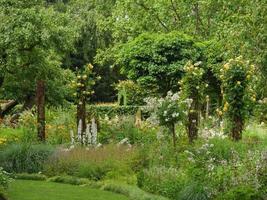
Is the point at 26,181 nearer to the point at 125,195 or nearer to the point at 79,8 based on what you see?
the point at 125,195

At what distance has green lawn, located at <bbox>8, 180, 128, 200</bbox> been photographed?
10.8 meters

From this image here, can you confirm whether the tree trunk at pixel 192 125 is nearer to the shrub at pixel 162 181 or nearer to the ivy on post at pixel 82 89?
Answer: the shrub at pixel 162 181

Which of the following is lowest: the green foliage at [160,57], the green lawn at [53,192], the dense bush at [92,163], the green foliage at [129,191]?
the green lawn at [53,192]

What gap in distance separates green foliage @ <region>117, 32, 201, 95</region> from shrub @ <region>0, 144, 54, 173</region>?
423 inches

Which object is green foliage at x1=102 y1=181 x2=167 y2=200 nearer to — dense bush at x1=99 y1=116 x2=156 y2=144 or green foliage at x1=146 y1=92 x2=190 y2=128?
green foliage at x1=146 y1=92 x2=190 y2=128

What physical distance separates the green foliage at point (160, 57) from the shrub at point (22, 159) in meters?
10.7

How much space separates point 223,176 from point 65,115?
1024 centimetres

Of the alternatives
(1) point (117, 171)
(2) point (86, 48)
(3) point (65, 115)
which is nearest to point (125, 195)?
(1) point (117, 171)

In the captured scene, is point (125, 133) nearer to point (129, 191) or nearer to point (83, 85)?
point (83, 85)

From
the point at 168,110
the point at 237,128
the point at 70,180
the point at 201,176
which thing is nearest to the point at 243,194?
the point at 201,176

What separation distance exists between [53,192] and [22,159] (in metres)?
2.46

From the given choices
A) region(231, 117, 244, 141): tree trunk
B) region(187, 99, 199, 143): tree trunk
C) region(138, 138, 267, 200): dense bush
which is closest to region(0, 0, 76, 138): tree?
region(187, 99, 199, 143): tree trunk

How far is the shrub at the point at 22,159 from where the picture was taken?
13.5 m

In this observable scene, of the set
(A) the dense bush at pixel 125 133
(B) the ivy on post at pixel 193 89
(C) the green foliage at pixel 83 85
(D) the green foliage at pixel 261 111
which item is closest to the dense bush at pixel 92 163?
(B) the ivy on post at pixel 193 89
